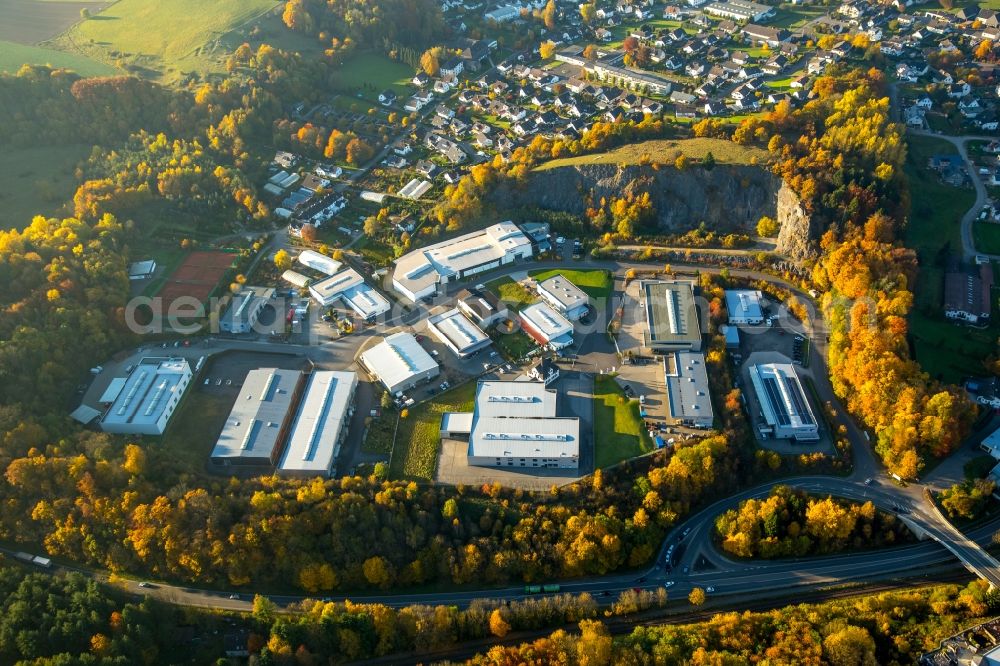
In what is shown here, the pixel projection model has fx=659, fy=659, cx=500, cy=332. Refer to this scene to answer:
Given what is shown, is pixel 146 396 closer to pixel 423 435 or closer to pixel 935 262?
pixel 423 435

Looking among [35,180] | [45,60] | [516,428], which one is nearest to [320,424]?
[516,428]

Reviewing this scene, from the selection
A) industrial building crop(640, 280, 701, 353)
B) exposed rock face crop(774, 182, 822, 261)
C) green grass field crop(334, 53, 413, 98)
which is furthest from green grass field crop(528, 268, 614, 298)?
green grass field crop(334, 53, 413, 98)

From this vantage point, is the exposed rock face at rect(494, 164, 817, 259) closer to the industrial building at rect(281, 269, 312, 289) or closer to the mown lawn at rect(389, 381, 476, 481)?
the industrial building at rect(281, 269, 312, 289)

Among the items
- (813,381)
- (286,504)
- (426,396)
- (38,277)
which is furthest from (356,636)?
(38,277)

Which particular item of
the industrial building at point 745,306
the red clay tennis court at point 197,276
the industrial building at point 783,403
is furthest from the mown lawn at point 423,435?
the red clay tennis court at point 197,276

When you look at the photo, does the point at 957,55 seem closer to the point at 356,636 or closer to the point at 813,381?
the point at 813,381

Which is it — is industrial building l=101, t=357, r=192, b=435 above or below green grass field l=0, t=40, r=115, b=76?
below
